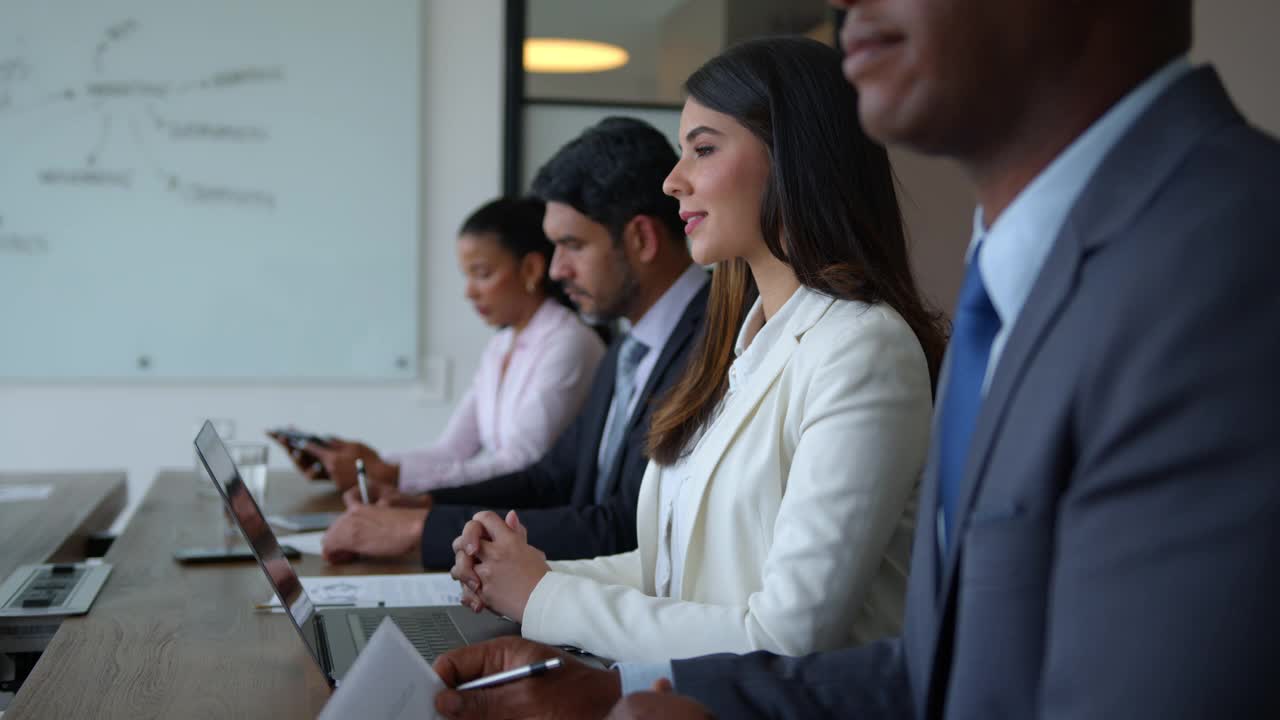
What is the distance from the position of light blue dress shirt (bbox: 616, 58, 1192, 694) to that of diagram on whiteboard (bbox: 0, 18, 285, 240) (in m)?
3.75

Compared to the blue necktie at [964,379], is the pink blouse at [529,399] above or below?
below

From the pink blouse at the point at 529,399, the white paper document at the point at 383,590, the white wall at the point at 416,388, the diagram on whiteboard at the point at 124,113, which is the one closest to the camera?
the white paper document at the point at 383,590

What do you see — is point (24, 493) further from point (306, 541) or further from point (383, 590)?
point (383, 590)

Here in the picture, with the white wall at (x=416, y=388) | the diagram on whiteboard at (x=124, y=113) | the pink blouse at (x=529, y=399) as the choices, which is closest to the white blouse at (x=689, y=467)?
the pink blouse at (x=529, y=399)

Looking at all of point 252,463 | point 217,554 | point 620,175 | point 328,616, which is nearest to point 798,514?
point 328,616

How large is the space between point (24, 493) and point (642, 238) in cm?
146

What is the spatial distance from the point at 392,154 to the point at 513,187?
44 cm

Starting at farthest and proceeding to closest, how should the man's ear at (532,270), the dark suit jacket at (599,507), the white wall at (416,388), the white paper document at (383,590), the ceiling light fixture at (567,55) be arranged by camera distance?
the ceiling light fixture at (567,55)
the white wall at (416,388)
the man's ear at (532,270)
the dark suit jacket at (599,507)
the white paper document at (383,590)

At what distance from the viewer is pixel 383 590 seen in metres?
1.73

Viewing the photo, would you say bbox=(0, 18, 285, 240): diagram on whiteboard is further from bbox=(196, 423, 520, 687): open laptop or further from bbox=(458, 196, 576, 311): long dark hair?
bbox=(196, 423, 520, 687): open laptop

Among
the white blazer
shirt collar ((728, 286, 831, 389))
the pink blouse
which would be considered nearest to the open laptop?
the white blazer

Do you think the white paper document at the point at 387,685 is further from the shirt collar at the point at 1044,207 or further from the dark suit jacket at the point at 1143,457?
the shirt collar at the point at 1044,207

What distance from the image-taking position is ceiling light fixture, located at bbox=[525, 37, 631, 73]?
430 centimetres

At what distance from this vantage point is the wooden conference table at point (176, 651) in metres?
1.21
